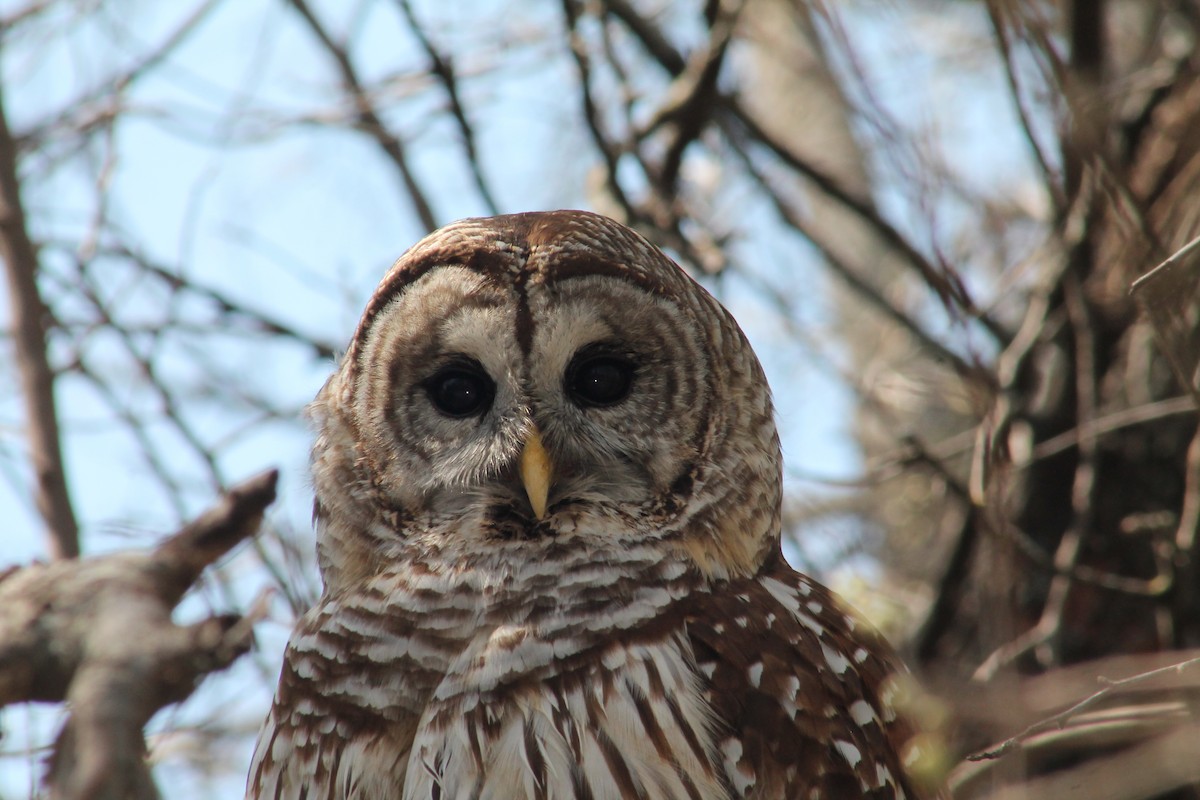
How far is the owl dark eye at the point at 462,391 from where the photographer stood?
113 inches

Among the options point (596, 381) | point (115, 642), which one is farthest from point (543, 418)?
point (115, 642)

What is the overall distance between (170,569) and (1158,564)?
268 cm

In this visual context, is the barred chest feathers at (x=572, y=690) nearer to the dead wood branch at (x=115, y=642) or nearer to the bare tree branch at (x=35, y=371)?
the dead wood branch at (x=115, y=642)

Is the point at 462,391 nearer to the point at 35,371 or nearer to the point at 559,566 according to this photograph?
the point at 559,566

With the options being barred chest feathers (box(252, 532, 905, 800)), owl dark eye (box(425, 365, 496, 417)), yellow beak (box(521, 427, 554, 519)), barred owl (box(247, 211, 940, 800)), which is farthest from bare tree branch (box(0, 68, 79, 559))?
yellow beak (box(521, 427, 554, 519))

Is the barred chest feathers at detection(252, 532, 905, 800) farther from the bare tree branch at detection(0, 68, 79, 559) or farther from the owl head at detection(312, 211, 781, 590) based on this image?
the bare tree branch at detection(0, 68, 79, 559)

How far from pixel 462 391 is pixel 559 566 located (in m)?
0.48

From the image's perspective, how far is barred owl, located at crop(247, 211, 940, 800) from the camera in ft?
7.92

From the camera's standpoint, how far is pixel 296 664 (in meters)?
2.68

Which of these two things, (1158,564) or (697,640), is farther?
(1158,564)

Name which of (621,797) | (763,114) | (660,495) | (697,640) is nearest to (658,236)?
(660,495)

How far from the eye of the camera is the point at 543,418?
2818 mm

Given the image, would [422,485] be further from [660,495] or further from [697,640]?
[697,640]

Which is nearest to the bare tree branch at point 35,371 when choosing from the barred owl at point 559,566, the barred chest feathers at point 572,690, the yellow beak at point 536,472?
the barred owl at point 559,566
